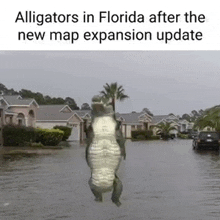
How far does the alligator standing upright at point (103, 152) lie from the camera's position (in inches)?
83.2

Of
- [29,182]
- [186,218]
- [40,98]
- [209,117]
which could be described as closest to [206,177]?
[29,182]

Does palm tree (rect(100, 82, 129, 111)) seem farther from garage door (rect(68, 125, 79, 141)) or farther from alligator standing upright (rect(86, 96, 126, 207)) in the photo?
garage door (rect(68, 125, 79, 141))

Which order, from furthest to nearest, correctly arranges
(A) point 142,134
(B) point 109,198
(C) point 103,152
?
1. (A) point 142,134
2. (B) point 109,198
3. (C) point 103,152

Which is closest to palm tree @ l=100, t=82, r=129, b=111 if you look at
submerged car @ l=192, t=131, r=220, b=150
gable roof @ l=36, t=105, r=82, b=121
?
submerged car @ l=192, t=131, r=220, b=150

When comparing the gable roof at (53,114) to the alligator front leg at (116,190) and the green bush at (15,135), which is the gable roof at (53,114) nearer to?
the green bush at (15,135)

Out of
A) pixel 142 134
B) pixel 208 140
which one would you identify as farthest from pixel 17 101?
pixel 142 134

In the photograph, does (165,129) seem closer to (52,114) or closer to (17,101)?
(52,114)

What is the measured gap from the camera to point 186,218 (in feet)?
25.3

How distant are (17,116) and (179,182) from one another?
1711 inches

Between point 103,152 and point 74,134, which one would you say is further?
point 74,134

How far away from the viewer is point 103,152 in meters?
2.11

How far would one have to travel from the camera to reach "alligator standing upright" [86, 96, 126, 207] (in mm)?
2113

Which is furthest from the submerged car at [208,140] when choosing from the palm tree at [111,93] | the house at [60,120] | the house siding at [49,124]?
the palm tree at [111,93]

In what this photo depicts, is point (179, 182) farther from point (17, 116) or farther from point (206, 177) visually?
point (17, 116)
